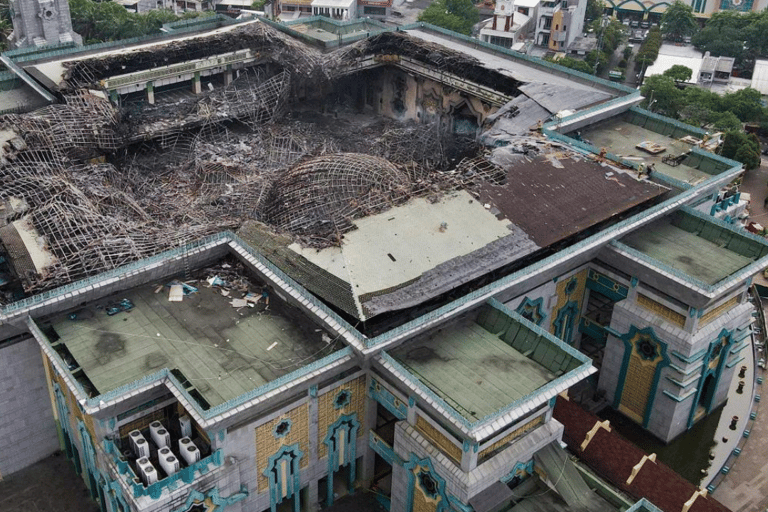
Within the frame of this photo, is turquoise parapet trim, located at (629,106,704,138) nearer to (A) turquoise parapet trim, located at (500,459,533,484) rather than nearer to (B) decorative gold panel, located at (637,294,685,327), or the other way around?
(B) decorative gold panel, located at (637,294,685,327)

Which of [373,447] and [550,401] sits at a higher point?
[550,401]

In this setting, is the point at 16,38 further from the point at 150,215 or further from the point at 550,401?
the point at 550,401

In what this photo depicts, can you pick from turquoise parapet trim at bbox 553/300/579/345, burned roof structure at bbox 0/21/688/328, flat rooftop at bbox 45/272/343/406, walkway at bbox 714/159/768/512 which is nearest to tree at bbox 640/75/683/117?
burned roof structure at bbox 0/21/688/328

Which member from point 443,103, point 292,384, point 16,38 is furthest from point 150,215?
point 16,38

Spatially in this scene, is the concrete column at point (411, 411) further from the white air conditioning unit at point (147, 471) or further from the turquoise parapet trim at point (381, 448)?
the white air conditioning unit at point (147, 471)

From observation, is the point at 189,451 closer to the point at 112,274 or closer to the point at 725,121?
the point at 112,274

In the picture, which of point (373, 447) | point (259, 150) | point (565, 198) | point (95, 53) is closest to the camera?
point (373, 447)
